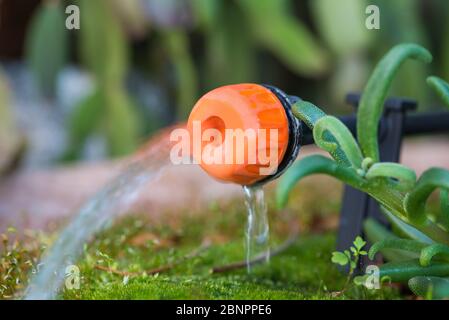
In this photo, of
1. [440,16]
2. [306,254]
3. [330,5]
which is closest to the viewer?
[306,254]

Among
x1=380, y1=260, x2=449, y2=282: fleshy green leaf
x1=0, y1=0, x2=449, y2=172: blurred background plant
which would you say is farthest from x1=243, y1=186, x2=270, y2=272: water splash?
x1=0, y1=0, x2=449, y2=172: blurred background plant

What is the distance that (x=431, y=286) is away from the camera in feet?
2.97

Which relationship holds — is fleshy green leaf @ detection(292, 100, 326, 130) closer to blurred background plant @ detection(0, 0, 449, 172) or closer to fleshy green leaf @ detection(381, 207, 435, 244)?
fleshy green leaf @ detection(381, 207, 435, 244)

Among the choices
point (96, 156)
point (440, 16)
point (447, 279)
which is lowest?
point (96, 156)

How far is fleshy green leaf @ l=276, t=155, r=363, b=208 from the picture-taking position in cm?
86

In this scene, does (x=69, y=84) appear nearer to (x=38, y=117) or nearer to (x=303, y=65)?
(x=38, y=117)

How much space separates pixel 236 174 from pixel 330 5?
1.70 meters

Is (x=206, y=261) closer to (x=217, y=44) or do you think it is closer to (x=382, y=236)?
(x=382, y=236)

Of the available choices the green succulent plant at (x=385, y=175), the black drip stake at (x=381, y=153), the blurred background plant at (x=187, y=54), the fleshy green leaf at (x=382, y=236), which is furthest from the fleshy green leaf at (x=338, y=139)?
the blurred background plant at (x=187, y=54)

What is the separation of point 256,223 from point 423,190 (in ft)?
1.16

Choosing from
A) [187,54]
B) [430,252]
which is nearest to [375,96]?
[430,252]

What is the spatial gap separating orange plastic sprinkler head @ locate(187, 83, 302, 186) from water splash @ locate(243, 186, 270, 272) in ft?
0.36

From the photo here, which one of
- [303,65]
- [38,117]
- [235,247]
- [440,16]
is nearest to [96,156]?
[38,117]
